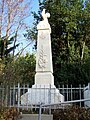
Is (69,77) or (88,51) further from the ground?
(88,51)

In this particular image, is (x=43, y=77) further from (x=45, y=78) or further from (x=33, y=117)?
(x=33, y=117)

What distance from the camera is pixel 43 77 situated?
13469mm

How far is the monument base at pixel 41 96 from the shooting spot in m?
12.4

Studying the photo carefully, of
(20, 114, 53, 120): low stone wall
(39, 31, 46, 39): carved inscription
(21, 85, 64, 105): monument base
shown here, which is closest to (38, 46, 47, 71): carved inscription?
(39, 31, 46, 39): carved inscription

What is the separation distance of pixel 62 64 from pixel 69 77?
1834 millimetres

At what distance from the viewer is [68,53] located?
79.5ft

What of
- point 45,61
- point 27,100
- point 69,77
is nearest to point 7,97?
point 27,100

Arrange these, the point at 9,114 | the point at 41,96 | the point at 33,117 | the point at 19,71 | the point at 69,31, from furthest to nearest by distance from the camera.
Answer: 1. the point at 69,31
2. the point at 19,71
3. the point at 41,96
4. the point at 33,117
5. the point at 9,114

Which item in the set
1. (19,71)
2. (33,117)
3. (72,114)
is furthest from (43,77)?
(19,71)

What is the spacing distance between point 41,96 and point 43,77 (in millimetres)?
1170

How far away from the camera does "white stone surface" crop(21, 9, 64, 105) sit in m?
12.5

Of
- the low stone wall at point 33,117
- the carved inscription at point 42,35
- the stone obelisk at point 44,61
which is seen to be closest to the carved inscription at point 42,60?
the stone obelisk at point 44,61

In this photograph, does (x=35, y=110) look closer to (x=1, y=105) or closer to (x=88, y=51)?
(x=1, y=105)

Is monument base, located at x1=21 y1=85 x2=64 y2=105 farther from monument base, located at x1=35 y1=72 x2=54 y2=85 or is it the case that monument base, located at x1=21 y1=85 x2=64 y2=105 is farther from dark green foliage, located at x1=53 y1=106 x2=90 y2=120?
dark green foliage, located at x1=53 y1=106 x2=90 y2=120
